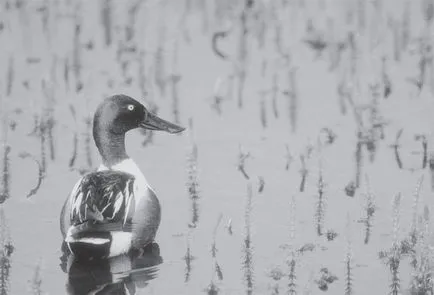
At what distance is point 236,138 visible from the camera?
31.1 feet

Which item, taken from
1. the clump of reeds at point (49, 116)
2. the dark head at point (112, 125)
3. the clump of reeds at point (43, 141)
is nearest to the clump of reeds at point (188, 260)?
the dark head at point (112, 125)

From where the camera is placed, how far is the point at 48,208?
8039 millimetres

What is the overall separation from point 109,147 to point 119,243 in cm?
123

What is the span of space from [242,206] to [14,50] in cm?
438

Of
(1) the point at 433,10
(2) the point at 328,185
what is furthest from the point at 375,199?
(1) the point at 433,10

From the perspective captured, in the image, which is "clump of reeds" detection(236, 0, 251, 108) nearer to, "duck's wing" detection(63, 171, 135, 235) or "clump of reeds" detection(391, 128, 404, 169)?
"clump of reeds" detection(391, 128, 404, 169)

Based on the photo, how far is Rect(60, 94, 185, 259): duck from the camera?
690cm

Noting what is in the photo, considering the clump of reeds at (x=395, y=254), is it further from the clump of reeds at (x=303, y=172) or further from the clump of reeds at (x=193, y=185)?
the clump of reeds at (x=193, y=185)

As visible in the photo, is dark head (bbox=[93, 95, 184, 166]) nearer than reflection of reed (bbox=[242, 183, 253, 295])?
No

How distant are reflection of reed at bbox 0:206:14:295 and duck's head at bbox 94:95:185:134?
4.60 ft

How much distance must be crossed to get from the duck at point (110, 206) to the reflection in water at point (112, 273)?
7cm

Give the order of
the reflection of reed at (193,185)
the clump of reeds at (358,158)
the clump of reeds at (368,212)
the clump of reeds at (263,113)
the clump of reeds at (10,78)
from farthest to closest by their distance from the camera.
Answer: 1. the clump of reeds at (10,78)
2. the clump of reeds at (263,113)
3. the clump of reeds at (358,158)
4. the reflection of reed at (193,185)
5. the clump of reeds at (368,212)

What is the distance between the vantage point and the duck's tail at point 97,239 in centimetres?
684

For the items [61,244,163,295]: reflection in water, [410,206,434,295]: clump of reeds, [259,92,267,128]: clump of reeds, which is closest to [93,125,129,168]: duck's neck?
[61,244,163,295]: reflection in water
